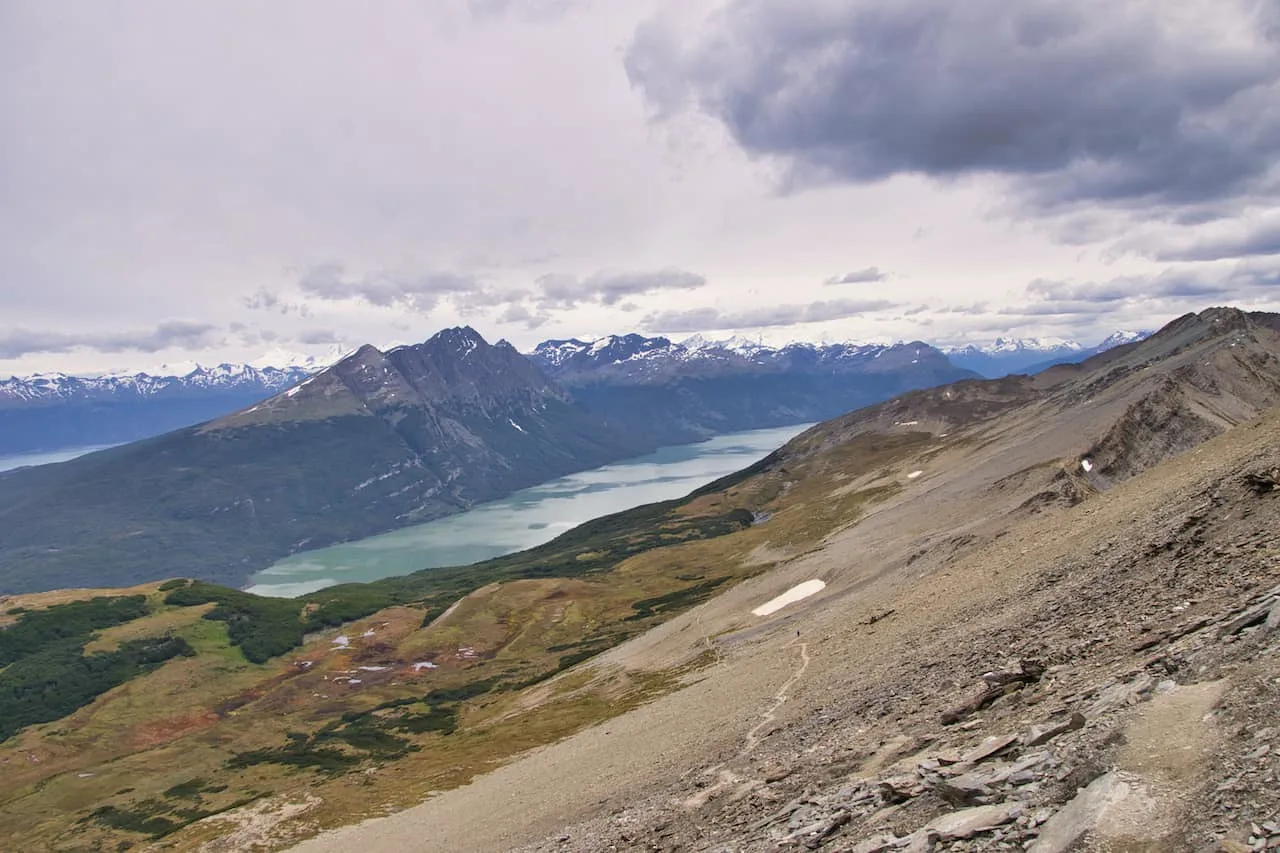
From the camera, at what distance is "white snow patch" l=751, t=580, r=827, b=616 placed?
92625mm

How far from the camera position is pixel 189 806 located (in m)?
107

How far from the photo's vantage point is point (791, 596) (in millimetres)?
95000

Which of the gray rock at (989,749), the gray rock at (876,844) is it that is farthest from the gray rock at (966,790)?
the gray rock at (876,844)

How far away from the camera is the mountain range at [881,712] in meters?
18.7

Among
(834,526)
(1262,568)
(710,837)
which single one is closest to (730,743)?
(710,837)

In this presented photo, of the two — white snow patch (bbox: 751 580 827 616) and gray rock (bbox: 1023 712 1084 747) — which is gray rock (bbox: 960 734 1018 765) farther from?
white snow patch (bbox: 751 580 827 616)

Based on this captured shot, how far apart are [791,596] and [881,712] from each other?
63.1 m

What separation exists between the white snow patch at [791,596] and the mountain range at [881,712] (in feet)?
1.84

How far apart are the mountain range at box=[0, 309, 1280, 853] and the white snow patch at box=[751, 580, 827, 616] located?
0.56m

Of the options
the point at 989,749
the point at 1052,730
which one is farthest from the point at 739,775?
the point at 1052,730

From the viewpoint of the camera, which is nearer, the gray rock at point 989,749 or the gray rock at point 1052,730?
the gray rock at point 1052,730

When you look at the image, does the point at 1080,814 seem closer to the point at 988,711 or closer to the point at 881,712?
the point at 988,711

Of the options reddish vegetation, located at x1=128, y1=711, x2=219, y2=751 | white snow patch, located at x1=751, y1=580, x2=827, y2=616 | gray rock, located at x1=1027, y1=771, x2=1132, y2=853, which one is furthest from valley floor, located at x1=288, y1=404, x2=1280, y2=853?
reddish vegetation, located at x1=128, y1=711, x2=219, y2=751

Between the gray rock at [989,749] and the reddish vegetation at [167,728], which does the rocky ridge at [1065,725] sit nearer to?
the gray rock at [989,749]
